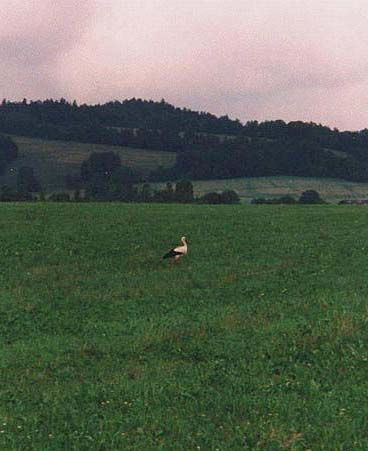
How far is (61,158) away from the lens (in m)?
174

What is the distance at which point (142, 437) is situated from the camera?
10.3m

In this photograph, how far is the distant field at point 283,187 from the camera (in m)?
132

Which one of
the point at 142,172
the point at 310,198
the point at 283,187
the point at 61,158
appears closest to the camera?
the point at 310,198

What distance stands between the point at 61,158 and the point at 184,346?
164466mm

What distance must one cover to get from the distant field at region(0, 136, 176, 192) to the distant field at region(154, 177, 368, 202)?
2646 cm

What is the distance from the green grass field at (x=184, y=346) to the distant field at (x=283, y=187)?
94.6 m

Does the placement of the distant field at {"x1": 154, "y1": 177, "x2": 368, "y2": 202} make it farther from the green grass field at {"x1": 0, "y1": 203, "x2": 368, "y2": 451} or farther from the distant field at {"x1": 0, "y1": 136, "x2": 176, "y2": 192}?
the green grass field at {"x1": 0, "y1": 203, "x2": 368, "y2": 451}

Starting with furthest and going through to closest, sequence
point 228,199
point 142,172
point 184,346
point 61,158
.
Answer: point 61,158
point 142,172
point 228,199
point 184,346

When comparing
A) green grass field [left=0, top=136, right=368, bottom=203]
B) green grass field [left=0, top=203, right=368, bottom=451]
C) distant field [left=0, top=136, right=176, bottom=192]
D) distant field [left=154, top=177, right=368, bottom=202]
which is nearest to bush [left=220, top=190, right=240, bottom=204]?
green grass field [left=0, top=136, right=368, bottom=203]

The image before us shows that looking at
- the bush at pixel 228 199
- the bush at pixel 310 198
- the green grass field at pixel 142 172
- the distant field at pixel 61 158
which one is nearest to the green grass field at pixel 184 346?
the bush at pixel 228 199

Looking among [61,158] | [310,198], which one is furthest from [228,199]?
[61,158]

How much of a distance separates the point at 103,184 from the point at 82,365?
4836 inches

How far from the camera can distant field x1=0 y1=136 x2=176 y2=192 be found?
520 ft

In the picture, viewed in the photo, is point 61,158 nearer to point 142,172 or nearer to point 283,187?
point 142,172
